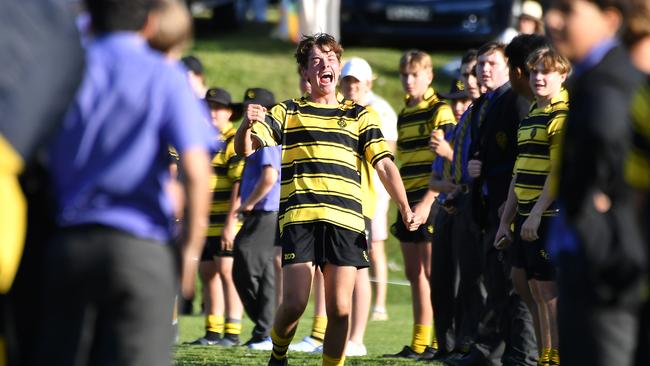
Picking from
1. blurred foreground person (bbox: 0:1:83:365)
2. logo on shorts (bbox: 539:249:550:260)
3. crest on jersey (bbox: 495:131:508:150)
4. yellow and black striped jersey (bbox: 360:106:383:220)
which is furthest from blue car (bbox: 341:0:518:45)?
blurred foreground person (bbox: 0:1:83:365)

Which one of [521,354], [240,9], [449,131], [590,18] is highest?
[240,9]

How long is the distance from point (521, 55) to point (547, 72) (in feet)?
1.28

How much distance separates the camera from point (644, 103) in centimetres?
458

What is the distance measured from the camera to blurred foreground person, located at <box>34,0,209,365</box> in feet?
15.1

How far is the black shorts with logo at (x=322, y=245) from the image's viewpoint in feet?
26.8

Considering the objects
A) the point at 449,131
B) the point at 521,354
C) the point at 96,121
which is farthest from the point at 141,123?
the point at 449,131

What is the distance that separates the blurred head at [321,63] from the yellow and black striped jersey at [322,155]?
0.11 metres

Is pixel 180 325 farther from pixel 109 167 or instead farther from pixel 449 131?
pixel 109 167

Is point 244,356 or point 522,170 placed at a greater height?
point 522,170

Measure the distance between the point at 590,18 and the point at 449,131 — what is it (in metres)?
6.21

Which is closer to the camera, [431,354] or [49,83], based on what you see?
[49,83]

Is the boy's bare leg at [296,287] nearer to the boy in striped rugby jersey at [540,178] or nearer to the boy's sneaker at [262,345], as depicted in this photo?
the boy in striped rugby jersey at [540,178]

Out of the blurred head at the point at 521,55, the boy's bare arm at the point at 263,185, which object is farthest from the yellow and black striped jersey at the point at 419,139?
the blurred head at the point at 521,55

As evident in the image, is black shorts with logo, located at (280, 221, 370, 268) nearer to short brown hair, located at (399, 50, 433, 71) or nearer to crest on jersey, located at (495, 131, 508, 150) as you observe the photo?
crest on jersey, located at (495, 131, 508, 150)
